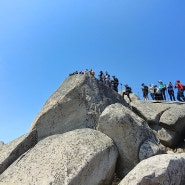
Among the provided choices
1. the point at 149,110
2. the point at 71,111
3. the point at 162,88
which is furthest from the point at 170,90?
the point at 71,111

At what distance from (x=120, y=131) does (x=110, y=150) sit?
3.62 ft

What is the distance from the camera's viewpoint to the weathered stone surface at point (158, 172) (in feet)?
34.7

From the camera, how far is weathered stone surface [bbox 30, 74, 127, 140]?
54.3ft

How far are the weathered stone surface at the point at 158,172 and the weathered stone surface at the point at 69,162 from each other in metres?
1.62

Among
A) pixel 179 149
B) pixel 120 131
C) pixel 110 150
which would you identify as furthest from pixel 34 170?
pixel 179 149

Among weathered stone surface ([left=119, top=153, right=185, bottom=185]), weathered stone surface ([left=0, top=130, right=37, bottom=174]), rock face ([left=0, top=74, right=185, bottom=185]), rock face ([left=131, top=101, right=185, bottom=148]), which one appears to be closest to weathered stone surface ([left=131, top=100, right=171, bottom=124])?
rock face ([left=131, top=101, right=185, bottom=148])

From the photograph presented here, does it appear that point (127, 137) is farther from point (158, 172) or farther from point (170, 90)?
point (170, 90)

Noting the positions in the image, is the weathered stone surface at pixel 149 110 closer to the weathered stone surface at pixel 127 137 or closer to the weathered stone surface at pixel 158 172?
the weathered stone surface at pixel 127 137

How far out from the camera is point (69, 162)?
39.6 feet

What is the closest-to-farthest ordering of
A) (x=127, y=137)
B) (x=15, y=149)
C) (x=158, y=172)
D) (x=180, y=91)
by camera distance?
(x=158, y=172) → (x=127, y=137) → (x=15, y=149) → (x=180, y=91)

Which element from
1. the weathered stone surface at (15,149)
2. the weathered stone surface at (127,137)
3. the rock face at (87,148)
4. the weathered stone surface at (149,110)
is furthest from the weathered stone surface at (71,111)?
the weathered stone surface at (149,110)

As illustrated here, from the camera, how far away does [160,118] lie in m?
21.3

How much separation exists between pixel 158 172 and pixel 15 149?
7.25 m

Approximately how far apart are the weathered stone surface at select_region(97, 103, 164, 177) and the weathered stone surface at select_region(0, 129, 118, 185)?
1.27 ft
